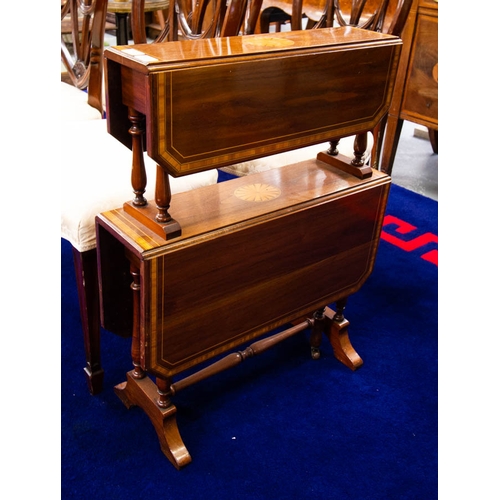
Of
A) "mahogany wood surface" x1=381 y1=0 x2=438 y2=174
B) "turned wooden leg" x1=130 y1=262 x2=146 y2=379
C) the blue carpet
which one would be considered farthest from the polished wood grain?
"mahogany wood surface" x1=381 y1=0 x2=438 y2=174

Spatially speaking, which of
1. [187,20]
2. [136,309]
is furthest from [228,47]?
[187,20]

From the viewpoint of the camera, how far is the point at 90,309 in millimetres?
1484

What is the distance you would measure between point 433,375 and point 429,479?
39cm

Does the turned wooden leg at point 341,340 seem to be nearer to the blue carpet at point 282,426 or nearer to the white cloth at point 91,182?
the blue carpet at point 282,426

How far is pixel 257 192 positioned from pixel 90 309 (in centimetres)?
52

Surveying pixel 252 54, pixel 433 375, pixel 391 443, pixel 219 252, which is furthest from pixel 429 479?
pixel 252 54

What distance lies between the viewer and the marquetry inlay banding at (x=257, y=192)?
1.36 m

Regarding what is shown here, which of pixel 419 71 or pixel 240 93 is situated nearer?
pixel 240 93

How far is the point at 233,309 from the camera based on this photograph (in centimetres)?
134

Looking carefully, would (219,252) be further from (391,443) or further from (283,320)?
(391,443)

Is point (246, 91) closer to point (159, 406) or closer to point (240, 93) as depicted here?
point (240, 93)

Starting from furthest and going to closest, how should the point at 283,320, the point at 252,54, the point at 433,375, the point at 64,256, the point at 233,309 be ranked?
the point at 64,256 < the point at 433,375 < the point at 283,320 < the point at 233,309 < the point at 252,54

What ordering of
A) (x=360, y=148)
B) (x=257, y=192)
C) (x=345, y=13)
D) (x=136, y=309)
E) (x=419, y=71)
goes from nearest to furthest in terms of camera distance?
(x=136, y=309) → (x=257, y=192) → (x=360, y=148) → (x=419, y=71) → (x=345, y=13)

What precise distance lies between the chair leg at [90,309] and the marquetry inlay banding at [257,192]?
0.38 m
